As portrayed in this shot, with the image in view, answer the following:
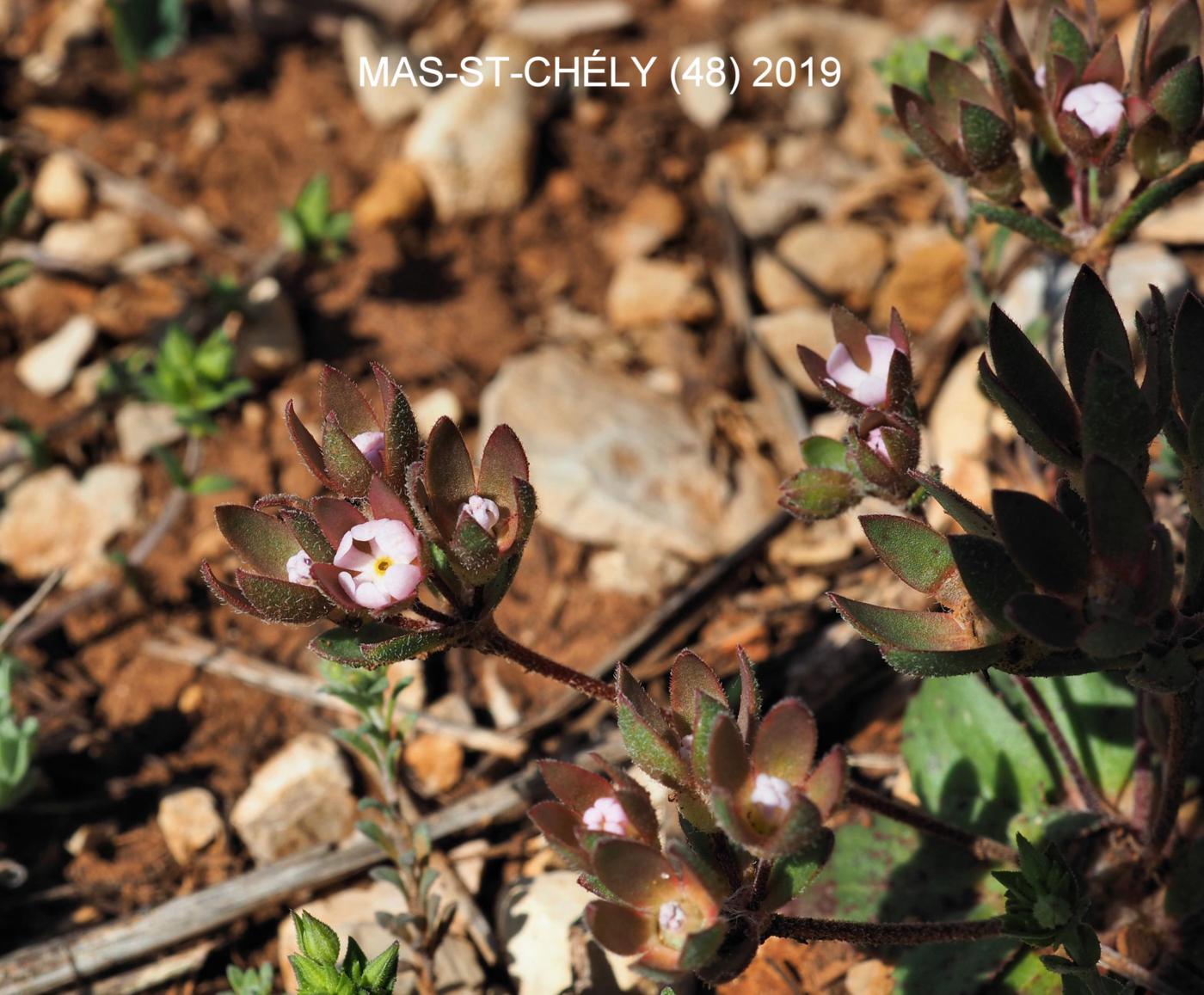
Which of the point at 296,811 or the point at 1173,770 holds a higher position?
the point at 1173,770

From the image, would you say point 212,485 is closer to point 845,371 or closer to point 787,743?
point 845,371

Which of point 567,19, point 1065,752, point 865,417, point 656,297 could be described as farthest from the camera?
point 567,19

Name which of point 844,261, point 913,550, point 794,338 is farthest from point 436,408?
point 913,550

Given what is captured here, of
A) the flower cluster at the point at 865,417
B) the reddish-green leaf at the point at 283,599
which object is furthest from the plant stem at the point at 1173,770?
the reddish-green leaf at the point at 283,599

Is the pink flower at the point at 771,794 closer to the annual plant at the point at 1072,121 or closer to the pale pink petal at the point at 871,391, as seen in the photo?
the pale pink petal at the point at 871,391

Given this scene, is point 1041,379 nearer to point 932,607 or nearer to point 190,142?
point 932,607

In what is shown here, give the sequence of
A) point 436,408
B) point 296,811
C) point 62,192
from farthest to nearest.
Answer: point 62,192
point 436,408
point 296,811

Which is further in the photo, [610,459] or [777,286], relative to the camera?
[777,286]

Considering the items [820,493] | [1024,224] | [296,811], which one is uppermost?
[1024,224]

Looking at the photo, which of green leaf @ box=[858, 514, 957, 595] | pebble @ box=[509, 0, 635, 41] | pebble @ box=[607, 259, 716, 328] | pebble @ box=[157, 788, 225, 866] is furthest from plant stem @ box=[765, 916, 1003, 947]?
pebble @ box=[509, 0, 635, 41]
